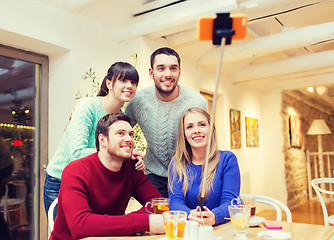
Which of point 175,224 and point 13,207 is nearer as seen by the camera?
point 175,224

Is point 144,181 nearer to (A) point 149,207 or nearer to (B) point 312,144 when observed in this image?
(A) point 149,207

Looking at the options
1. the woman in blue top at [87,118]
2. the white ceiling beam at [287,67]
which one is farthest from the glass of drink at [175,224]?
the white ceiling beam at [287,67]

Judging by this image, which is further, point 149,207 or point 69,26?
point 69,26

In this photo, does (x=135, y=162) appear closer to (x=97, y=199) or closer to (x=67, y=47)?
(x=97, y=199)

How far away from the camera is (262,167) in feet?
21.7

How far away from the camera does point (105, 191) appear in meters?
1.55

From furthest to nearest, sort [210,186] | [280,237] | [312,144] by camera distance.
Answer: [312,144] → [210,186] → [280,237]

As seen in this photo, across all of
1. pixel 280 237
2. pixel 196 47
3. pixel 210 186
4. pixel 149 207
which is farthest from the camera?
pixel 196 47

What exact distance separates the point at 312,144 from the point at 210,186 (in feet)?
27.2

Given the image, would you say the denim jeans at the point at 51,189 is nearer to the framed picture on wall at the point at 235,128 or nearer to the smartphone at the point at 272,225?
the smartphone at the point at 272,225

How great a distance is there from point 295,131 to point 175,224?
22.2ft

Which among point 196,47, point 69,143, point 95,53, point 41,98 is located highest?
point 196,47

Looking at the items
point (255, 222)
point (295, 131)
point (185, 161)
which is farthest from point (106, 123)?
point (295, 131)

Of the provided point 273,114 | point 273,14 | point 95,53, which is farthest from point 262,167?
point 95,53
